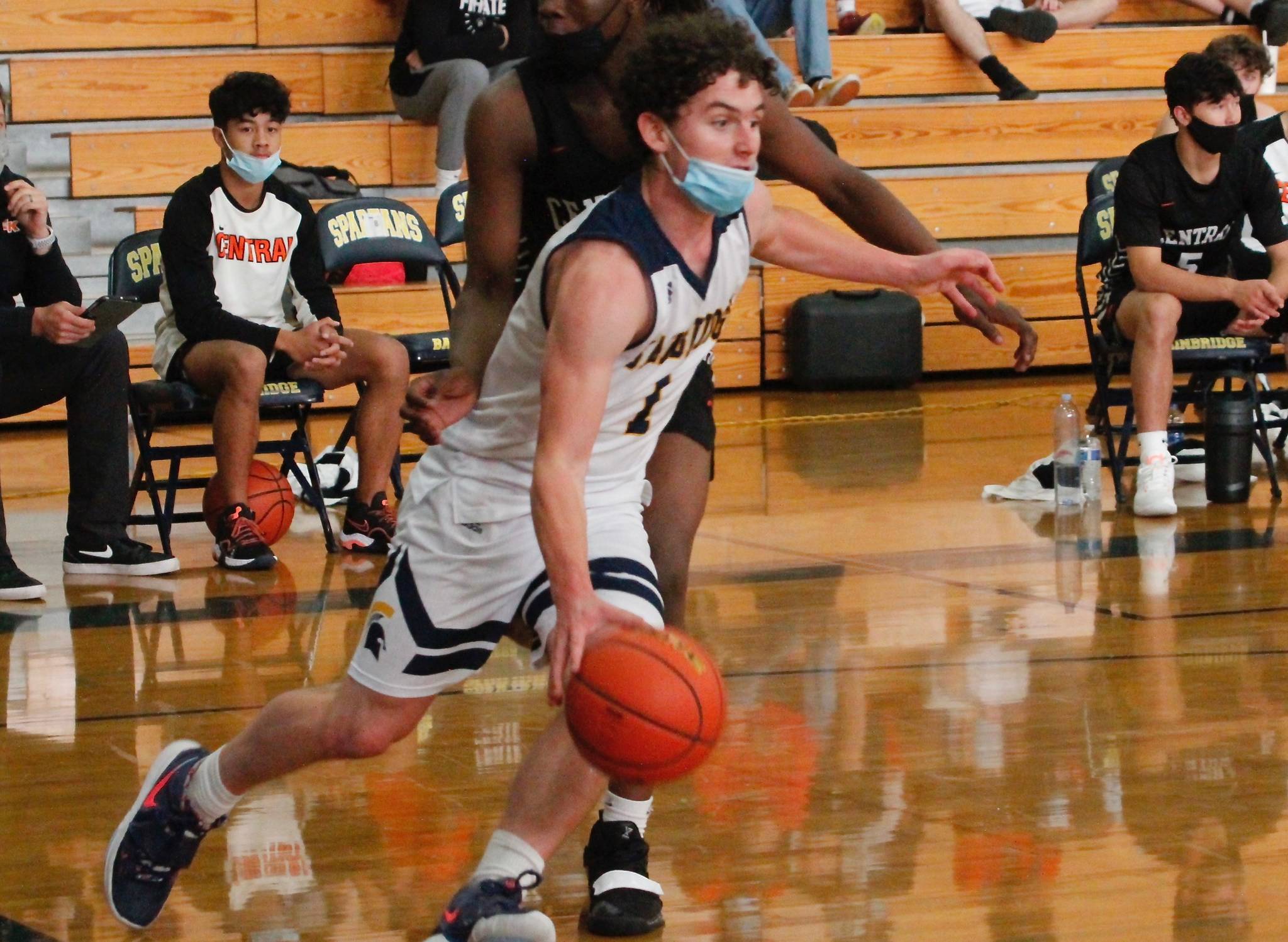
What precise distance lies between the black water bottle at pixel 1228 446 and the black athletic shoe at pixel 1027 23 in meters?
5.38

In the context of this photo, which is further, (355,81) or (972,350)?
(355,81)

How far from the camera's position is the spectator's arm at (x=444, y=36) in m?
9.94

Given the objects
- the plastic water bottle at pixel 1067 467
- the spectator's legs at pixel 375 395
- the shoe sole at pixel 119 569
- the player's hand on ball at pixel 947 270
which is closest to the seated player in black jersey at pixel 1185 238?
the plastic water bottle at pixel 1067 467

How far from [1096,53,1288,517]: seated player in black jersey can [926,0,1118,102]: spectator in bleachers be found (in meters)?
4.94

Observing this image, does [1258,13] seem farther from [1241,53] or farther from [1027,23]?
[1241,53]

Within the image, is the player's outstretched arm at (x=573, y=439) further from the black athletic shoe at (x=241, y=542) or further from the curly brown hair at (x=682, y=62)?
the black athletic shoe at (x=241, y=542)

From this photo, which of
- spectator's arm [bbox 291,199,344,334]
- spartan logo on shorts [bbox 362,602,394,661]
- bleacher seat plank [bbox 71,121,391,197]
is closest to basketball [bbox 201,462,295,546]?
spectator's arm [bbox 291,199,344,334]

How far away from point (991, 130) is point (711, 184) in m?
9.12

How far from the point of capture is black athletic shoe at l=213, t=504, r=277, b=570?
19.6 ft

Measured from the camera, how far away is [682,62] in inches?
100.0

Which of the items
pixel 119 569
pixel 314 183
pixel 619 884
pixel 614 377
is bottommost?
pixel 119 569

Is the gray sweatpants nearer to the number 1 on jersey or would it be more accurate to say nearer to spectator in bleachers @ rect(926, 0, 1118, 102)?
spectator in bleachers @ rect(926, 0, 1118, 102)

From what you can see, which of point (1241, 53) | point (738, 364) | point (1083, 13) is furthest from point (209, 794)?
point (1083, 13)

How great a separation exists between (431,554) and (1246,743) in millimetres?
1798
